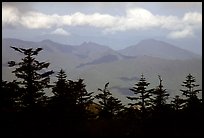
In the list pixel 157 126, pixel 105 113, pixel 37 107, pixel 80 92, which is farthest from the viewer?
pixel 80 92

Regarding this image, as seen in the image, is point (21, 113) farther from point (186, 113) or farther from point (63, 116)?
point (186, 113)

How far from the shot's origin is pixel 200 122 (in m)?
10.5

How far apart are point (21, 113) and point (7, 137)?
343 centimetres

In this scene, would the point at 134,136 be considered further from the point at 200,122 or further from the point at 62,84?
the point at 62,84

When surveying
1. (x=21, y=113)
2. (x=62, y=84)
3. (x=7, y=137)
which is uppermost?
(x=62, y=84)

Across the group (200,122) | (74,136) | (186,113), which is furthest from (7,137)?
(186,113)

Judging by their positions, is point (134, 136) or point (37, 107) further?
point (37, 107)

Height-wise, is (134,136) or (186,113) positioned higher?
(186,113)

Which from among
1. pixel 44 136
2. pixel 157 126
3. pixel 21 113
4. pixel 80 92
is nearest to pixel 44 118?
pixel 21 113

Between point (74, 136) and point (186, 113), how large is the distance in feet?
17.2

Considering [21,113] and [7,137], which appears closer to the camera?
[7,137]

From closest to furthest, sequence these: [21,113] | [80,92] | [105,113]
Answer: [21,113]
[105,113]
[80,92]

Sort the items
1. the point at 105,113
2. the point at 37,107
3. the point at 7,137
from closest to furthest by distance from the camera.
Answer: the point at 7,137
the point at 37,107
the point at 105,113

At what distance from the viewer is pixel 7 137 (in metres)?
8.62
